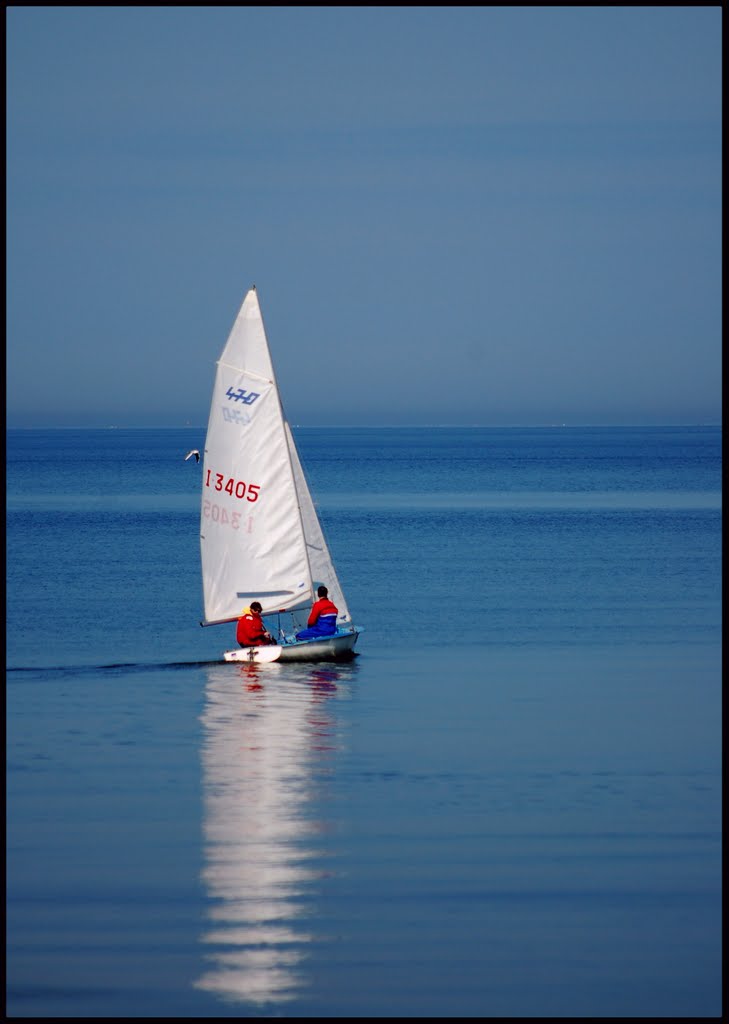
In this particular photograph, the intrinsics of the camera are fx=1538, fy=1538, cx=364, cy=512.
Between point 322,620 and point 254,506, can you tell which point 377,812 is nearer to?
point 322,620

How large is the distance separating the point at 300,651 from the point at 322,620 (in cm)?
83

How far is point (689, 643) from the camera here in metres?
34.3

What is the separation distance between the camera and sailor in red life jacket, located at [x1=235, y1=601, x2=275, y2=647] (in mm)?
31234

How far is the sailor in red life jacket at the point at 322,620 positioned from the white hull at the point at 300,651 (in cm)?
21

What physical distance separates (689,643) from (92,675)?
1317 centimetres

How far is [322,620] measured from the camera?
31.3 meters

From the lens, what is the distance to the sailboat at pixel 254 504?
32.3 metres

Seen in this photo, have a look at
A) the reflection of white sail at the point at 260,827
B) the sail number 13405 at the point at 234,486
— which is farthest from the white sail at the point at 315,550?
the reflection of white sail at the point at 260,827

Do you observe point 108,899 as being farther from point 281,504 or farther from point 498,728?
point 281,504

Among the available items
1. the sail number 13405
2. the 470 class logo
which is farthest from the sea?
the 470 class logo

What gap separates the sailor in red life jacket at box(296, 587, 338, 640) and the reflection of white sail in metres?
1.55

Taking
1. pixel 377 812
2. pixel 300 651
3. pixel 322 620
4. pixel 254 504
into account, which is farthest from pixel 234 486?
pixel 377 812

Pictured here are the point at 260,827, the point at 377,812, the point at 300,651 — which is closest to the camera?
the point at 260,827

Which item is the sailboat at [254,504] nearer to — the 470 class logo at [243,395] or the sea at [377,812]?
the 470 class logo at [243,395]
